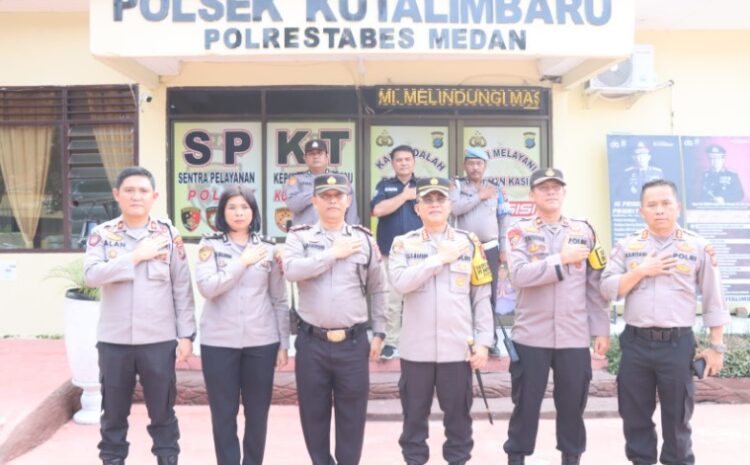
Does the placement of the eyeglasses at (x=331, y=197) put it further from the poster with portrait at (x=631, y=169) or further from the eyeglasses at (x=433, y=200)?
the poster with portrait at (x=631, y=169)

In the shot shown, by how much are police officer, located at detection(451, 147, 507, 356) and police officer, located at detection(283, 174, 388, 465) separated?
2.00 m

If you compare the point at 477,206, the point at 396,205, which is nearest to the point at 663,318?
the point at 477,206

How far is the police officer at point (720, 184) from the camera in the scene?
324 inches

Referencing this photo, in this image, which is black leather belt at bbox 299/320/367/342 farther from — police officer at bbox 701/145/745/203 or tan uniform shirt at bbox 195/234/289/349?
police officer at bbox 701/145/745/203

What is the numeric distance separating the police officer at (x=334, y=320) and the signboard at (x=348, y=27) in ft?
7.97

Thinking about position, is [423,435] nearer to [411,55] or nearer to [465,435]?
[465,435]

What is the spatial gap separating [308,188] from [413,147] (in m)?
2.04

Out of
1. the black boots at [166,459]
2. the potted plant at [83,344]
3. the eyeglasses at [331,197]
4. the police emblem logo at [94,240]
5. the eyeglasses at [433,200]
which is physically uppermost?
the eyeglasses at [331,197]

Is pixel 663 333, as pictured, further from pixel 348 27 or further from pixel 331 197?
pixel 348 27

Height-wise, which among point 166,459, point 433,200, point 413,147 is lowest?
point 166,459

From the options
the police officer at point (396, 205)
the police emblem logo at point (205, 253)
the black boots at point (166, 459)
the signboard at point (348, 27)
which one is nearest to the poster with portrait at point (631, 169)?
the signboard at point (348, 27)

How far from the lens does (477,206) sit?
604cm

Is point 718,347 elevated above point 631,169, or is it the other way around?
point 631,169

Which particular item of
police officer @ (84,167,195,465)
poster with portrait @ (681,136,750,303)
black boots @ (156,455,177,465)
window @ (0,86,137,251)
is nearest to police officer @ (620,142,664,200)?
poster with portrait @ (681,136,750,303)
